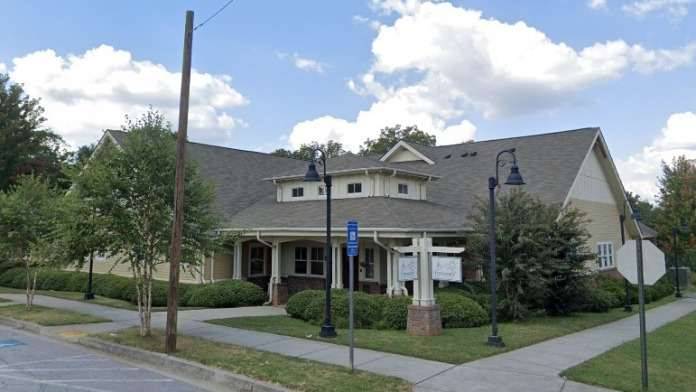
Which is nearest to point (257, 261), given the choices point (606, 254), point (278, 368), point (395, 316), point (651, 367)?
point (395, 316)

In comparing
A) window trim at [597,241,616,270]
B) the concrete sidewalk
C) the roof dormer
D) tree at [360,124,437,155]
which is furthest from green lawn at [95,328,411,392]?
tree at [360,124,437,155]

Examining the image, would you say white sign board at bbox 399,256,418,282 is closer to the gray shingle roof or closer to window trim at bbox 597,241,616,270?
the gray shingle roof

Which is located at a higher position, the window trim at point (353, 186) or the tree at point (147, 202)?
the window trim at point (353, 186)

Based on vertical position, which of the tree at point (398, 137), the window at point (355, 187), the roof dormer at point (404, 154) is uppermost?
the tree at point (398, 137)

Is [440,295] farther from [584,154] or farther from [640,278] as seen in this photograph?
[584,154]

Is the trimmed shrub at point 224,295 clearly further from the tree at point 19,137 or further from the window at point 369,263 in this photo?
the tree at point 19,137

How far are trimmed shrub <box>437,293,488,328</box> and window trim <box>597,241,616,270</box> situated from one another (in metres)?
12.3

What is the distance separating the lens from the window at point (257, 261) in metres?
21.7

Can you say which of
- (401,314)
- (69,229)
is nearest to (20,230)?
(69,229)

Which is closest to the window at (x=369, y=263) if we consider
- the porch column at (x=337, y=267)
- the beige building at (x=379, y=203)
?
the beige building at (x=379, y=203)

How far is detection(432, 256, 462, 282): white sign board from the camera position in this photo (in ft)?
39.0

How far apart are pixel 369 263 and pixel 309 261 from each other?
286 cm

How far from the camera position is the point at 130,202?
1169 centimetres

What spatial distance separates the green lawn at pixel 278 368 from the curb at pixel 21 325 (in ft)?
12.4
